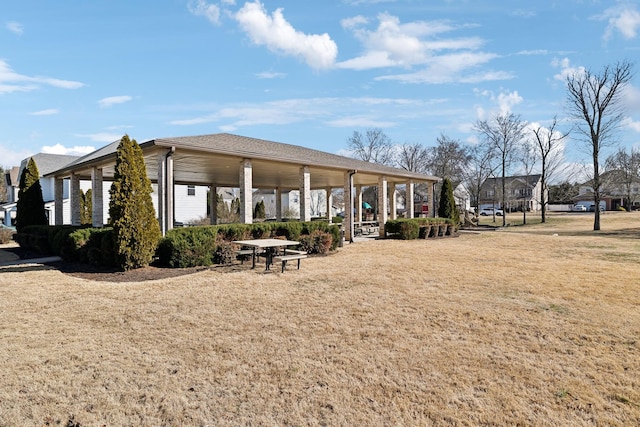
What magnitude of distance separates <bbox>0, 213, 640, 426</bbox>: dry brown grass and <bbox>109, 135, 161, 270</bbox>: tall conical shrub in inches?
59.6

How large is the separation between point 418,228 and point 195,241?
42.8ft

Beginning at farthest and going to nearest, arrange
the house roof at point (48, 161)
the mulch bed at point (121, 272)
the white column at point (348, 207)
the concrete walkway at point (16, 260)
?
1. the house roof at point (48, 161)
2. the white column at point (348, 207)
3. the concrete walkway at point (16, 260)
4. the mulch bed at point (121, 272)

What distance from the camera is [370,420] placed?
9.72ft

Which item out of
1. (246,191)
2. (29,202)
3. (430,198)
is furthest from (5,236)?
(430,198)

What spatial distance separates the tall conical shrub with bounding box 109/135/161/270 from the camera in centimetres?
941

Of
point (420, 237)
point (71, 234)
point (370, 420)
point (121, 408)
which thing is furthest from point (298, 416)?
point (420, 237)

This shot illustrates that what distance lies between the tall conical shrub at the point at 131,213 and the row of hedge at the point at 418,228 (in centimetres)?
1227

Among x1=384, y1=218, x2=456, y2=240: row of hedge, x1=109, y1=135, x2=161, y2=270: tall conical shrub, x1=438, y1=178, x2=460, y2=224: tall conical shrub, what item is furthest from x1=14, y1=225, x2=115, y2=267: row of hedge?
x1=438, y1=178, x2=460, y2=224: tall conical shrub

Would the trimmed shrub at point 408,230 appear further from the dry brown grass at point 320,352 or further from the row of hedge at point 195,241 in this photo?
the dry brown grass at point 320,352

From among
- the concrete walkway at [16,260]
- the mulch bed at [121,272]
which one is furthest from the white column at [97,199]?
the mulch bed at [121,272]

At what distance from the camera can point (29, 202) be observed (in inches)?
673

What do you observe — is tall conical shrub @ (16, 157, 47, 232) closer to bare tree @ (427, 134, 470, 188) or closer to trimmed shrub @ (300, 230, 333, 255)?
trimmed shrub @ (300, 230, 333, 255)

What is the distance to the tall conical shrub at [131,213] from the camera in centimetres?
941

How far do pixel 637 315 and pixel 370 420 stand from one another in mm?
5391
